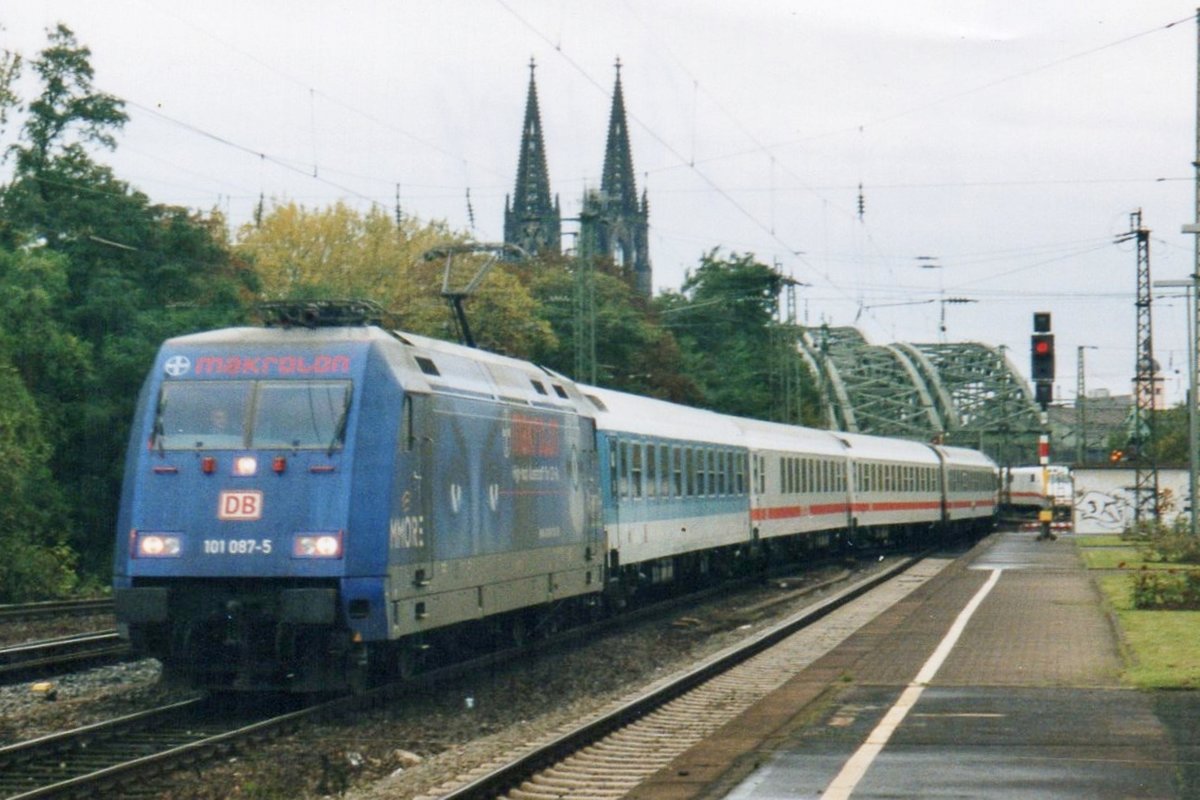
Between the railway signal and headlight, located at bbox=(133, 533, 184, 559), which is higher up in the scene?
the railway signal

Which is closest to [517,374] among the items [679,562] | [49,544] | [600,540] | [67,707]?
[600,540]

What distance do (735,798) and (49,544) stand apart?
37.2 metres

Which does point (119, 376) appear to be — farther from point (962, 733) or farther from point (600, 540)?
point (962, 733)

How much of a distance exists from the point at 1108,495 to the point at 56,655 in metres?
45.7

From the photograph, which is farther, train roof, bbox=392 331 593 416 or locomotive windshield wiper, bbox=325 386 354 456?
train roof, bbox=392 331 593 416

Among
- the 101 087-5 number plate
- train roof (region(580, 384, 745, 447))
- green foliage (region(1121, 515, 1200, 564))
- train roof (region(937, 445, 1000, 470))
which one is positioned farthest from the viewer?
train roof (region(937, 445, 1000, 470))

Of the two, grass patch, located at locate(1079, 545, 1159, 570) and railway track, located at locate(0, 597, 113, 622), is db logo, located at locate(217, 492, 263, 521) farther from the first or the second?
grass patch, located at locate(1079, 545, 1159, 570)

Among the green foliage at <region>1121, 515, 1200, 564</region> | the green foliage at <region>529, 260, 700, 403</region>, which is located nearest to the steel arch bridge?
the green foliage at <region>529, 260, 700, 403</region>

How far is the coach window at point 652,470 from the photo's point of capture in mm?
27766

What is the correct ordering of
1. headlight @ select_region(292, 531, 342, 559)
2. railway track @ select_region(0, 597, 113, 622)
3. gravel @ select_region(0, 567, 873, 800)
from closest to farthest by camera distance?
gravel @ select_region(0, 567, 873, 800) → headlight @ select_region(292, 531, 342, 559) → railway track @ select_region(0, 597, 113, 622)

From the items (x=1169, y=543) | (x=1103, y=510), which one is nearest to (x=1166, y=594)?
(x=1169, y=543)

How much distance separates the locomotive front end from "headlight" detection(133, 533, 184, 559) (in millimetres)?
12

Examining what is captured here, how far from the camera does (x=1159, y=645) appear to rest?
20.1 meters

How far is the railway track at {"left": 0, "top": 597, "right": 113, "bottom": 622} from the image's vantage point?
88.0 feet
